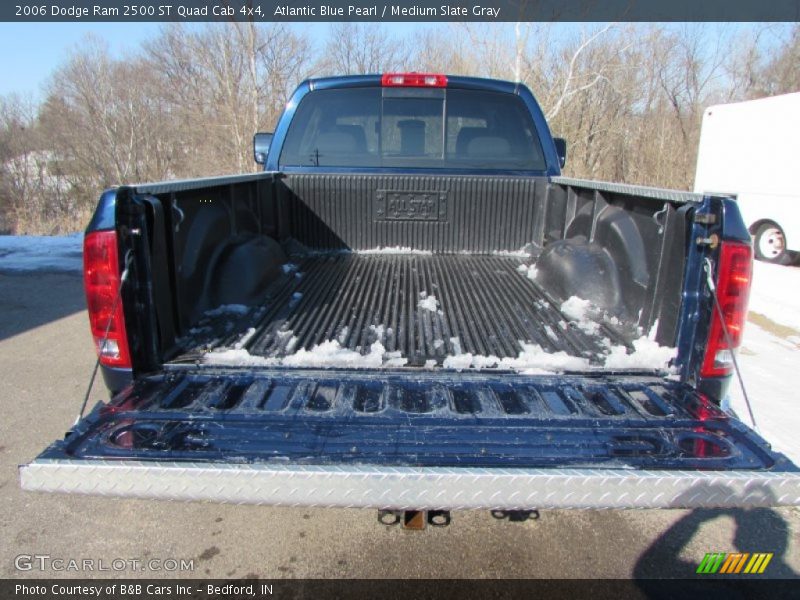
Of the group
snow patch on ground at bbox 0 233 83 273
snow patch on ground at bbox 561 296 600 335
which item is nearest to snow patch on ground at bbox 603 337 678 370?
snow patch on ground at bbox 561 296 600 335

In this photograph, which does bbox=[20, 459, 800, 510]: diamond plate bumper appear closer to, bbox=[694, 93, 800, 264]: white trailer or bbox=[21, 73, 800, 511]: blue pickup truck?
bbox=[21, 73, 800, 511]: blue pickup truck

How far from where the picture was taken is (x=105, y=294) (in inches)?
74.2

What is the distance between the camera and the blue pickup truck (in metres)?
1.46

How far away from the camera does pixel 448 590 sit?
2.22m

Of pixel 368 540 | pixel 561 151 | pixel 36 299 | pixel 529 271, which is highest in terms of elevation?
pixel 561 151

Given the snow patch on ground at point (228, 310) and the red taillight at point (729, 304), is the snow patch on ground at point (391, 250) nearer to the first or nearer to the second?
the snow patch on ground at point (228, 310)

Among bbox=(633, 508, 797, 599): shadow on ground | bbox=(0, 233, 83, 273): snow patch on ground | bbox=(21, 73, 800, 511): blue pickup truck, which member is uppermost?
bbox=(21, 73, 800, 511): blue pickup truck

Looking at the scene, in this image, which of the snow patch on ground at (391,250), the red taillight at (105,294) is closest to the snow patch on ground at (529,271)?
the snow patch on ground at (391,250)

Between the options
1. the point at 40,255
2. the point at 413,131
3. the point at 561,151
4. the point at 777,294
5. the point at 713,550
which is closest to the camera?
the point at 713,550

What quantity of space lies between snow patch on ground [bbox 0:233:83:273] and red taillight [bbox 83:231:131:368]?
8.04 m

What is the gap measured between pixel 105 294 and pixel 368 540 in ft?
5.53
